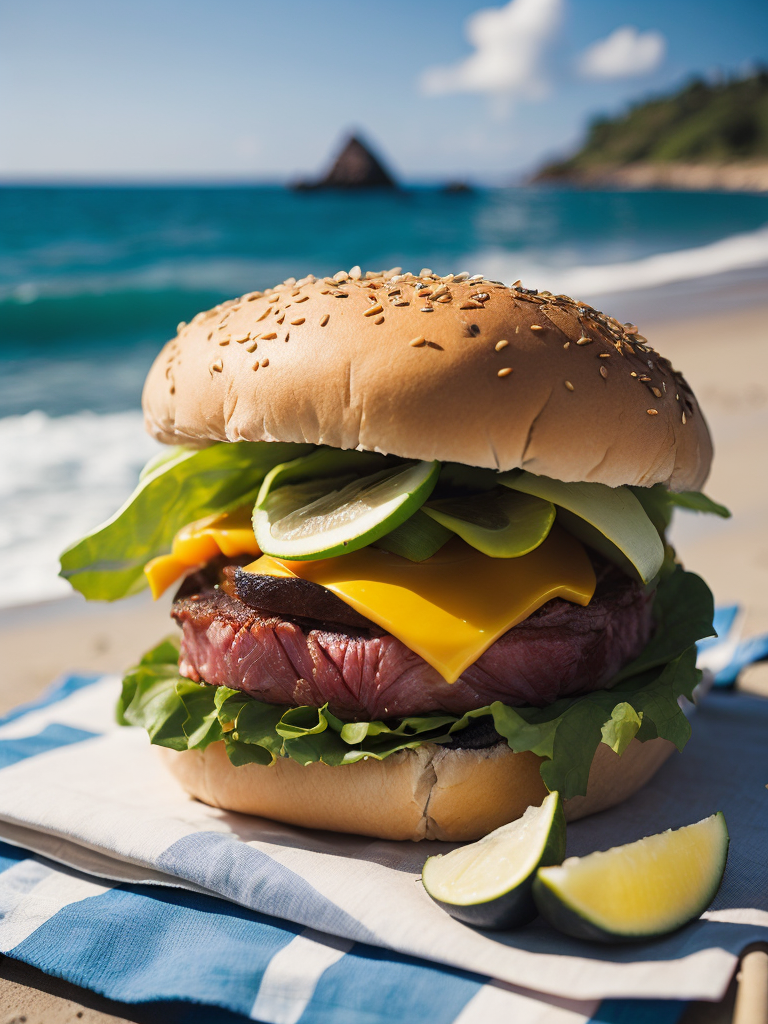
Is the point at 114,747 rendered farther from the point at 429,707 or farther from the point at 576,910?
the point at 576,910

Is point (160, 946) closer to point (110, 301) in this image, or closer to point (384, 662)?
point (384, 662)

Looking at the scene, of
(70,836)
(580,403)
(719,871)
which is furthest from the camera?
(70,836)

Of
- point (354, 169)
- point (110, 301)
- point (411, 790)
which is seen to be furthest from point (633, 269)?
point (354, 169)

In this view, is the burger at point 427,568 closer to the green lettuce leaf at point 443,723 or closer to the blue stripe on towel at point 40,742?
the green lettuce leaf at point 443,723

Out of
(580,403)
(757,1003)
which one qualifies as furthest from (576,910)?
(580,403)

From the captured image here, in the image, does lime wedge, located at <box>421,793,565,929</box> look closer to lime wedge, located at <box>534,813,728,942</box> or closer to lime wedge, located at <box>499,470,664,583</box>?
lime wedge, located at <box>534,813,728,942</box>

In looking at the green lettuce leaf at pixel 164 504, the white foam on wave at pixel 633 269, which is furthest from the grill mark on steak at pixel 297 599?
the white foam on wave at pixel 633 269
